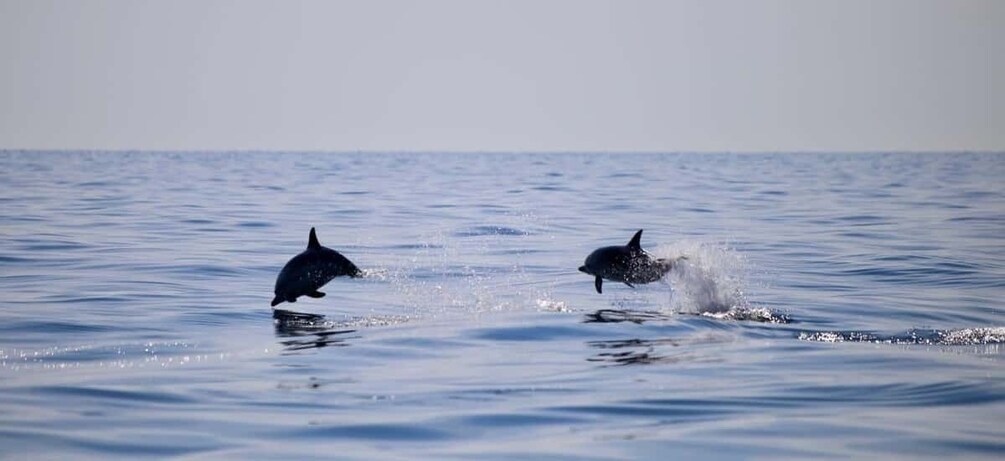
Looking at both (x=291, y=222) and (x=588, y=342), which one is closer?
(x=588, y=342)

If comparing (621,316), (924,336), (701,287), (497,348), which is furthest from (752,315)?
(497,348)

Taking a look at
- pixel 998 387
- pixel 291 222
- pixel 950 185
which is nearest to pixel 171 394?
pixel 998 387

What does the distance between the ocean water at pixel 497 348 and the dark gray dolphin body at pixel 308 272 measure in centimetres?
30

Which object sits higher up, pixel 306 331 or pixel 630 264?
pixel 630 264

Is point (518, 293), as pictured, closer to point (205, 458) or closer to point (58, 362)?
point (58, 362)

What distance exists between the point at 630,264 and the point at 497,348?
11.0 ft

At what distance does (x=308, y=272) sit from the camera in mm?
15820

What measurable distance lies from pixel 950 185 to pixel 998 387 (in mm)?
48876

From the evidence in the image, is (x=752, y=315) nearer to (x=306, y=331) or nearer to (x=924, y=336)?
(x=924, y=336)

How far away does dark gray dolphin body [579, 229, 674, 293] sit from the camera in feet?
52.7

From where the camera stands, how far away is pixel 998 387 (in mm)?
10891

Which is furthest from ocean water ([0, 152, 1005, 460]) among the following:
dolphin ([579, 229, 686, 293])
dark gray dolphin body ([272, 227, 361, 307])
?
dolphin ([579, 229, 686, 293])

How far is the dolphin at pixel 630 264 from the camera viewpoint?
1609 centimetres

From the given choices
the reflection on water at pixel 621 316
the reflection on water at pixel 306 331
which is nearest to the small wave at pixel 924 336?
the reflection on water at pixel 621 316
